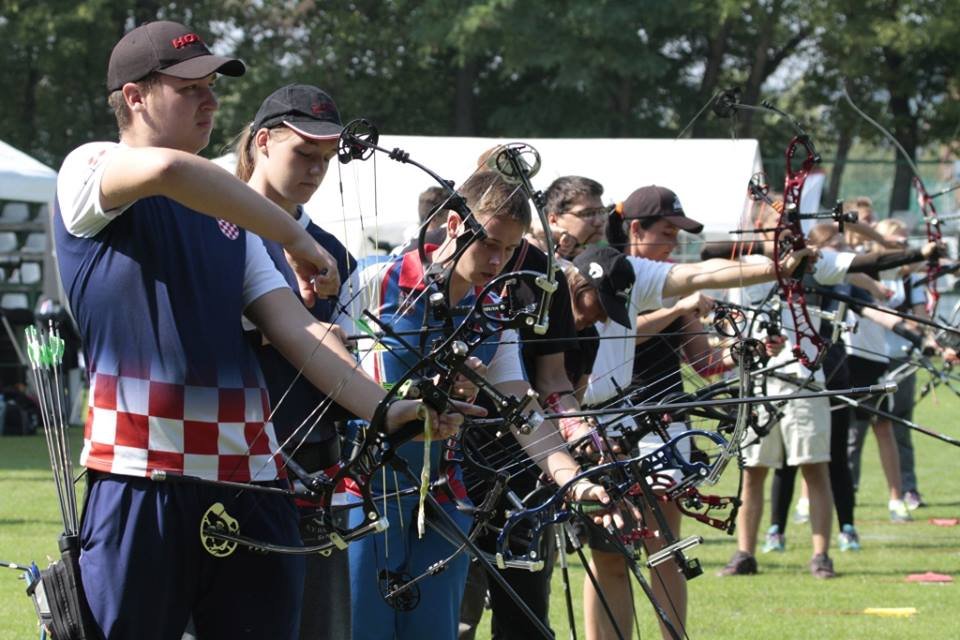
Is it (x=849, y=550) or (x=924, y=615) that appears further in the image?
(x=849, y=550)

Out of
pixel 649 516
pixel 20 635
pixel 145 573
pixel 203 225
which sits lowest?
pixel 20 635

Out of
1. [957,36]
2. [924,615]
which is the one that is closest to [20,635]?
[924,615]

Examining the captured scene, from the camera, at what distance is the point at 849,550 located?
8633mm

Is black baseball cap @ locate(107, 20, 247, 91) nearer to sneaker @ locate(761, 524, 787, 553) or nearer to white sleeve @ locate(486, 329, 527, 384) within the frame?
white sleeve @ locate(486, 329, 527, 384)

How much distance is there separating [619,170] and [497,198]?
30.7ft

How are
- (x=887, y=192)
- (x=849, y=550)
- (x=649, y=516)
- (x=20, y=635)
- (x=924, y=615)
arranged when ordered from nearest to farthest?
(x=649, y=516), (x=20, y=635), (x=924, y=615), (x=849, y=550), (x=887, y=192)

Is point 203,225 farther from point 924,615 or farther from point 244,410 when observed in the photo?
point 924,615

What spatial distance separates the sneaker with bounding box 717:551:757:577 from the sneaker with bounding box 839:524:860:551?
3.22 ft

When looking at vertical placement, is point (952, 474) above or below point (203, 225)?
below

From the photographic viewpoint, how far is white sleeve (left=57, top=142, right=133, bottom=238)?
2.68 m

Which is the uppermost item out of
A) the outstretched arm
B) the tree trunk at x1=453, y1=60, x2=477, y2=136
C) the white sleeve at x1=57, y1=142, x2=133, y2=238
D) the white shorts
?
the tree trunk at x1=453, y1=60, x2=477, y2=136

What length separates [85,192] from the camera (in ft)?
8.86

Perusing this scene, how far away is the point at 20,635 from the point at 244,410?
3.47 m

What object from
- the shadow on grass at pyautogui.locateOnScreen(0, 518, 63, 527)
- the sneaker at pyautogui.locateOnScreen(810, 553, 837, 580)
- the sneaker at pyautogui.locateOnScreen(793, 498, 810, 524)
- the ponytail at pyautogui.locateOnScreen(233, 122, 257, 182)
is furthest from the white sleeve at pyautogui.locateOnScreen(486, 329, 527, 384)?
the sneaker at pyautogui.locateOnScreen(793, 498, 810, 524)
